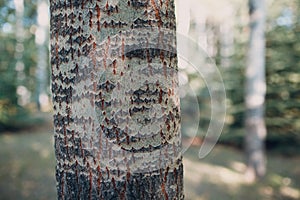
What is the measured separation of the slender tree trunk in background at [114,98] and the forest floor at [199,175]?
6.04m

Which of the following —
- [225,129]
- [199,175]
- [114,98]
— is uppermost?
[114,98]

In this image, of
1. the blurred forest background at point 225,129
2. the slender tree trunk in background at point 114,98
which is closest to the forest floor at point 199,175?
the blurred forest background at point 225,129

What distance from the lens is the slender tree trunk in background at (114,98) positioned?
1001mm

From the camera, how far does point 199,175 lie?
8.25 m

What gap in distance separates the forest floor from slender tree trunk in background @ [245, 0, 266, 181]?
0.51m

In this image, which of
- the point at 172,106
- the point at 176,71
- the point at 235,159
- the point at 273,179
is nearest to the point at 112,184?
the point at 172,106

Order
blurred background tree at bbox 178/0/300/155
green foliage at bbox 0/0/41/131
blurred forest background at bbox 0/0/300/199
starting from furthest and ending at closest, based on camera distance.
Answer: blurred background tree at bbox 178/0/300/155, blurred forest background at bbox 0/0/300/199, green foliage at bbox 0/0/41/131

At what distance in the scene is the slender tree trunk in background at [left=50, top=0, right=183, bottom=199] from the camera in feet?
3.28

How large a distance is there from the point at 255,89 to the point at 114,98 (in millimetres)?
6892

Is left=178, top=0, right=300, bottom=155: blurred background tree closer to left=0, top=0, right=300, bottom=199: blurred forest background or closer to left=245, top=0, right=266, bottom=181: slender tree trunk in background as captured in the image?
left=0, top=0, right=300, bottom=199: blurred forest background

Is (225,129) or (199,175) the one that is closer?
(199,175)

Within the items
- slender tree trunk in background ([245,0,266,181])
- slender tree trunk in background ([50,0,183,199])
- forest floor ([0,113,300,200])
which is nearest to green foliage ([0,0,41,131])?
forest floor ([0,113,300,200])

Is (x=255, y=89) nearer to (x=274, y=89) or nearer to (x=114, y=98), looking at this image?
(x=274, y=89)

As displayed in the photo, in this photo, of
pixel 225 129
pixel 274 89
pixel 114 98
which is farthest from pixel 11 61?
pixel 274 89
